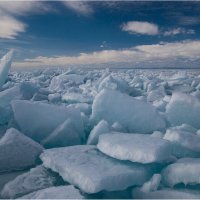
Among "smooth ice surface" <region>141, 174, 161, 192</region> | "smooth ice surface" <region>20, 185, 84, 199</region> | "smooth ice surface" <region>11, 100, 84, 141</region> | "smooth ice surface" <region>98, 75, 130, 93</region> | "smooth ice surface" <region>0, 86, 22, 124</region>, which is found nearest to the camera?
"smooth ice surface" <region>20, 185, 84, 199</region>

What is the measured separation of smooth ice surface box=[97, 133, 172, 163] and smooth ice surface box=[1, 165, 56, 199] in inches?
15.2

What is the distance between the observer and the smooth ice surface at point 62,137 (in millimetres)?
2709

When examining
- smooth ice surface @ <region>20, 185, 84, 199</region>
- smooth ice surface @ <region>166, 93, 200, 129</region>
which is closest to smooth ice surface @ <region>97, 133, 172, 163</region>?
smooth ice surface @ <region>20, 185, 84, 199</region>

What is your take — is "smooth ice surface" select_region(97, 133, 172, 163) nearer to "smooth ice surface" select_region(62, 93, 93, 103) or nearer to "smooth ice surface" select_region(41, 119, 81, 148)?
"smooth ice surface" select_region(41, 119, 81, 148)

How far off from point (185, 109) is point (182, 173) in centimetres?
127

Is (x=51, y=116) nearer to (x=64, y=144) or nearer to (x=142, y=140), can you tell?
(x=64, y=144)

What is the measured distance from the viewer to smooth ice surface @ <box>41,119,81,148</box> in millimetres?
2709

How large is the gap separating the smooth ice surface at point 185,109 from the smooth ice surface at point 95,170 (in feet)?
3.72

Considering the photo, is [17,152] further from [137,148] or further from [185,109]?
[185,109]

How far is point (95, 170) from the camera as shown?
188 centimetres

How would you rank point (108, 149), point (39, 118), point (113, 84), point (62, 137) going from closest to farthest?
1. point (108, 149)
2. point (62, 137)
3. point (39, 118)
4. point (113, 84)

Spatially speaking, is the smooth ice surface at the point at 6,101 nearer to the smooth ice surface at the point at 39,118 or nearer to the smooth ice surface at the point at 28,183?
the smooth ice surface at the point at 39,118

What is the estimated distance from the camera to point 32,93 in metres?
5.17

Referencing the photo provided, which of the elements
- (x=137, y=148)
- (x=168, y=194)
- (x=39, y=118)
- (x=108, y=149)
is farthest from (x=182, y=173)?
(x=39, y=118)
